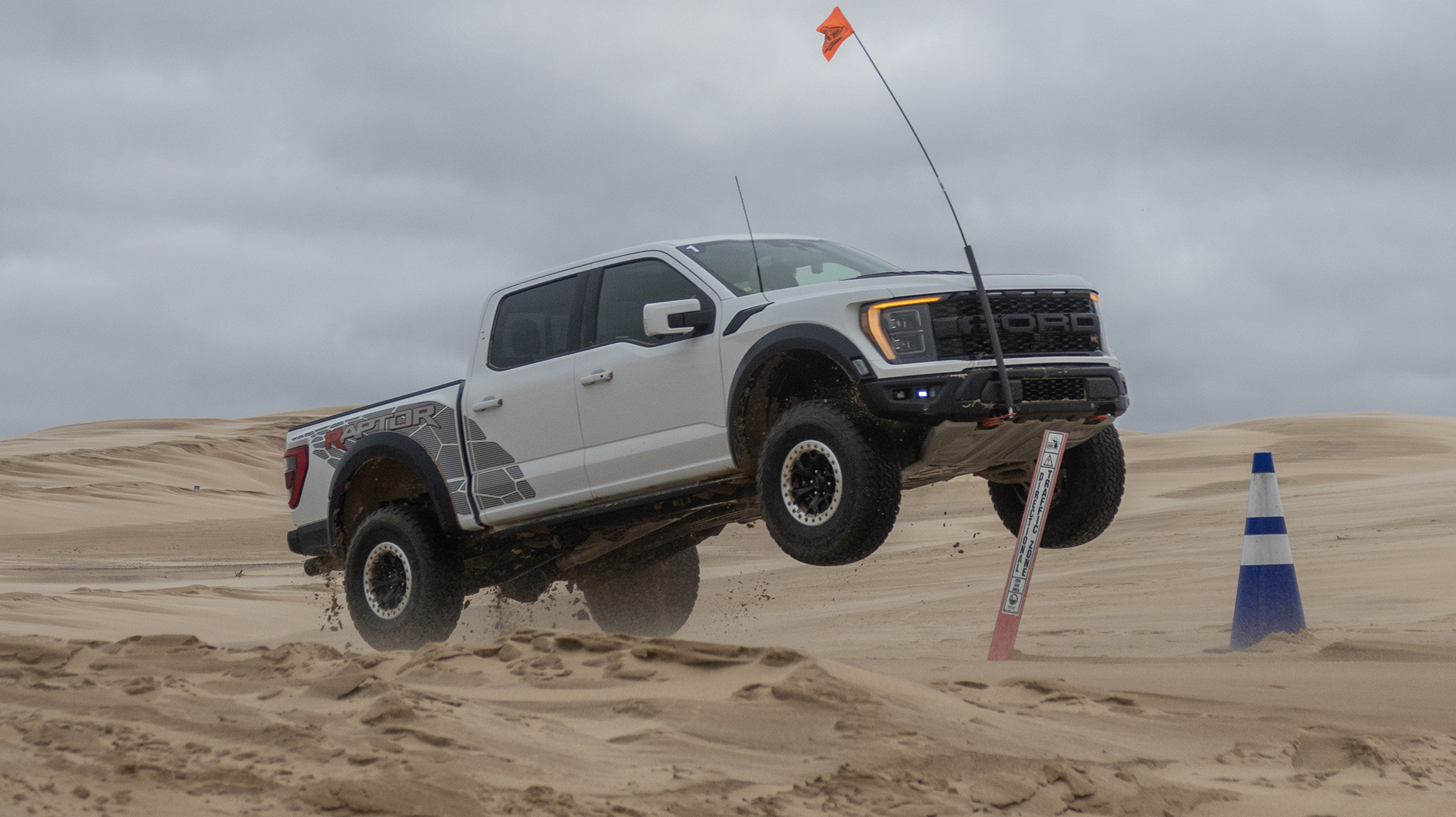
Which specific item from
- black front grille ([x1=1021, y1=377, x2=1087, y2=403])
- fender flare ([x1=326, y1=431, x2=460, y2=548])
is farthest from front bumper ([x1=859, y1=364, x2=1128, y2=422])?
fender flare ([x1=326, y1=431, x2=460, y2=548])

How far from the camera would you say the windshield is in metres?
6.37

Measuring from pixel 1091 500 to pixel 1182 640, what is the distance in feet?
3.91

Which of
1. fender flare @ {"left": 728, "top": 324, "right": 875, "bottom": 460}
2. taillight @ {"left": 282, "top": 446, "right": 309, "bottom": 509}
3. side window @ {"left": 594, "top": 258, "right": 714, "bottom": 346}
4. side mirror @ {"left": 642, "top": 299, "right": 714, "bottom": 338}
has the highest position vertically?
side window @ {"left": 594, "top": 258, "right": 714, "bottom": 346}

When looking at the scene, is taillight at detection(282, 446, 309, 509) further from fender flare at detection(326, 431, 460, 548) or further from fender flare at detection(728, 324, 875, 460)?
fender flare at detection(728, 324, 875, 460)

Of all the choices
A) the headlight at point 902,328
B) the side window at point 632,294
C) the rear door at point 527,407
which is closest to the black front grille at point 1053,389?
the headlight at point 902,328

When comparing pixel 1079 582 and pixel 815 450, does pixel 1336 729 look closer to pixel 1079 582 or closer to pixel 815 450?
pixel 815 450

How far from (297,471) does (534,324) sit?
216cm

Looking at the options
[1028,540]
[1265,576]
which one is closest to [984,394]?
[1028,540]

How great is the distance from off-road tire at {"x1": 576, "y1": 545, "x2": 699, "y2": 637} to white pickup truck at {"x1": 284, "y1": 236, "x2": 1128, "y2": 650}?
0.95ft

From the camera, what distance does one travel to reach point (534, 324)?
23.1ft

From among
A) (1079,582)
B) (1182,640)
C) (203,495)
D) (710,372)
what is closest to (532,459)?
(710,372)

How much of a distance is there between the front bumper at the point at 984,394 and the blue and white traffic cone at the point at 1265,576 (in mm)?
1371

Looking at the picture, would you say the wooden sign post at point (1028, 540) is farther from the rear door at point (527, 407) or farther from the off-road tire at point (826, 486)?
the rear door at point (527, 407)

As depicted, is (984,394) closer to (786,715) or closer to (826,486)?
(826,486)
